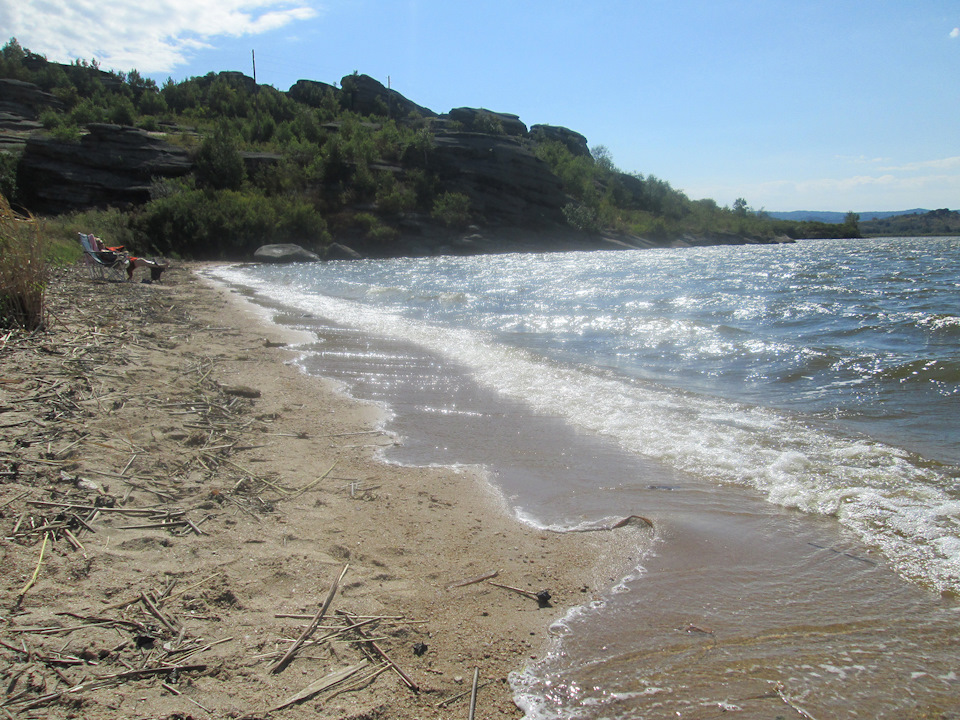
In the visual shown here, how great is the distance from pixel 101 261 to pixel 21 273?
870 cm

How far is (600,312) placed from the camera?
11797 millimetres

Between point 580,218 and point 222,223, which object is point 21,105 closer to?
point 222,223

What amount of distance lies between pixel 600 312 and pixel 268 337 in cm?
659

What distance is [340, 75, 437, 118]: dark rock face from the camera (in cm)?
6494

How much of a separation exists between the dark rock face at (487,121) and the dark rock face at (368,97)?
6725 mm

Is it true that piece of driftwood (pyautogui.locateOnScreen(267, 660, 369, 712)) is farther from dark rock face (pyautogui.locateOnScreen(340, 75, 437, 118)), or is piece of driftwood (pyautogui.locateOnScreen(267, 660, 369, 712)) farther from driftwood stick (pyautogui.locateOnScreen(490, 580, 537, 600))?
dark rock face (pyautogui.locateOnScreen(340, 75, 437, 118))

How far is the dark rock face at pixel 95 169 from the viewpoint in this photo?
31.2 m

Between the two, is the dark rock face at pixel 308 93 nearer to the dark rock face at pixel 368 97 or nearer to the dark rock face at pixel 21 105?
the dark rock face at pixel 368 97

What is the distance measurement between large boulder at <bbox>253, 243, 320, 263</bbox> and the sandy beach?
25.2m

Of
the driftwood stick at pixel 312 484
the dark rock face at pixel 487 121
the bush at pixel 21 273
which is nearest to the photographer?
the driftwood stick at pixel 312 484

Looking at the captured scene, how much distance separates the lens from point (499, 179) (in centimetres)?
4706

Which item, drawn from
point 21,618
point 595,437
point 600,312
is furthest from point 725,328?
point 21,618

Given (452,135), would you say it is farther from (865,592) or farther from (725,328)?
(865,592)

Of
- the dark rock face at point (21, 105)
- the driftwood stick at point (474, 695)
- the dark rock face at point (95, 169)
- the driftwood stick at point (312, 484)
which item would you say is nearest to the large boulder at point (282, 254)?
the dark rock face at point (95, 169)
